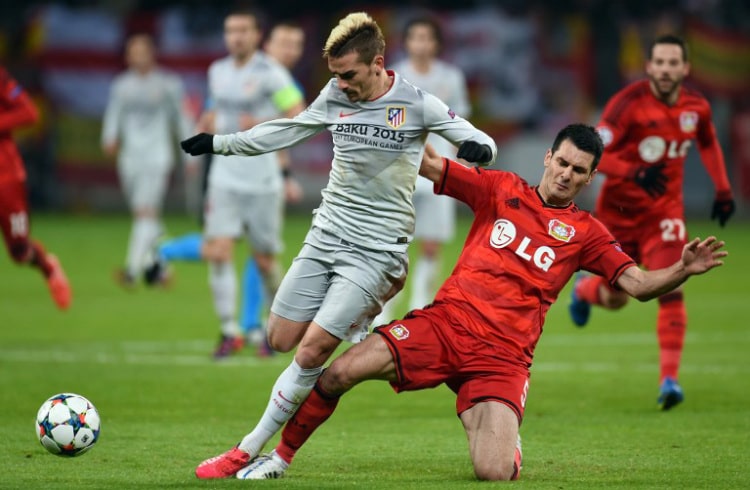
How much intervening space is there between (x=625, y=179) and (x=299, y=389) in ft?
11.8

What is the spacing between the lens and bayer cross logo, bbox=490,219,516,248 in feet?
22.6

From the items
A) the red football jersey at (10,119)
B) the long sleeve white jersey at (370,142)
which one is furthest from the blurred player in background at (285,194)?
the long sleeve white jersey at (370,142)

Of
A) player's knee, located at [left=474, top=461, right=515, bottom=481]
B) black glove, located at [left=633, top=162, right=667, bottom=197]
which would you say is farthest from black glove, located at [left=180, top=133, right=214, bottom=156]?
black glove, located at [left=633, top=162, right=667, bottom=197]

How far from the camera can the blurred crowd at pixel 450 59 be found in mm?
27141

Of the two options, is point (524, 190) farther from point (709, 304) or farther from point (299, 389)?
point (709, 304)

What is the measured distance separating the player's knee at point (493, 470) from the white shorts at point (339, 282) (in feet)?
3.25

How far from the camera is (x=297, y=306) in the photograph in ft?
22.6

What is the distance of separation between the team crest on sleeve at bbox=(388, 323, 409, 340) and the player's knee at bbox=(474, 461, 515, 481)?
734 mm

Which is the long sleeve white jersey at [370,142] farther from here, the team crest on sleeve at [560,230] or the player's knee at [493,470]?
the player's knee at [493,470]

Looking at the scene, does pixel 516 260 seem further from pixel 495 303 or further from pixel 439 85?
pixel 439 85

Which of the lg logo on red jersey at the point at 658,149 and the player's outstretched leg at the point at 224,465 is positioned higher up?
the lg logo on red jersey at the point at 658,149

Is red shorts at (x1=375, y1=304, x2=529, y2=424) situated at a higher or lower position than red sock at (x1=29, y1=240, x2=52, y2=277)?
higher

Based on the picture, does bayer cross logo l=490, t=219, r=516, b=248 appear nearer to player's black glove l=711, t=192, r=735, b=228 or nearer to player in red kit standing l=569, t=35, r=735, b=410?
Result: player in red kit standing l=569, t=35, r=735, b=410

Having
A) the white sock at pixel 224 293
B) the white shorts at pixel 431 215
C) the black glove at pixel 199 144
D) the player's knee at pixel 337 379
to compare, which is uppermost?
the black glove at pixel 199 144
